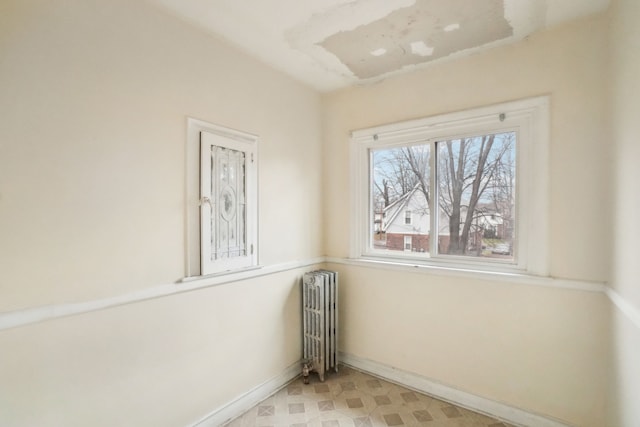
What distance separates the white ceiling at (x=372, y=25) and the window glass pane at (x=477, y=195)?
704mm

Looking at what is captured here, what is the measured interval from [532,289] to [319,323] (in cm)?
161

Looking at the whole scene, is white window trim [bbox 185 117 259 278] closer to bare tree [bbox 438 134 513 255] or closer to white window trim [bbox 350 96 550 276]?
white window trim [bbox 350 96 550 276]

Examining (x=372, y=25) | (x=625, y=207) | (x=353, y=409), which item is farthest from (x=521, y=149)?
(x=353, y=409)

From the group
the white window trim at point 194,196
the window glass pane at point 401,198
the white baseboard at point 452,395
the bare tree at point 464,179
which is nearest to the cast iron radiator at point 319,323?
the white baseboard at point 452,395

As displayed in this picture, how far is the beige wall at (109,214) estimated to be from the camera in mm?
1228

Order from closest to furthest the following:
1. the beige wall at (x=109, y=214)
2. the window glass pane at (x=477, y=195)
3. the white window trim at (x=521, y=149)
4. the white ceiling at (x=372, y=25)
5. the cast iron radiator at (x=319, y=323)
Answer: the beige wall at (x=109, y=214)
the white ceiling at (x=372, y=25)
the white window trim at (x=521, y=149)
the window glass pane at (x=477, y=195)
the cast iron radiator at (x=319, y=323)

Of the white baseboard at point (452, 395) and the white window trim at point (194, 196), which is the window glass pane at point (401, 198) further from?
the white window trim at point (194, 196)

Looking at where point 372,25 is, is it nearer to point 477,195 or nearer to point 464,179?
point 464,179

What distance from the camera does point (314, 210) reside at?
2.83 m

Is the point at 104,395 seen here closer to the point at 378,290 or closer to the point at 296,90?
the point at 378,290

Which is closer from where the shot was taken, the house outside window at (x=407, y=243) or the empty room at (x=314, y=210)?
the empty room at (x=314, y=210)

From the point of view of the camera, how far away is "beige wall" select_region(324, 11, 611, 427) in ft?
5.76

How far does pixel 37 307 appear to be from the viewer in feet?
4.13

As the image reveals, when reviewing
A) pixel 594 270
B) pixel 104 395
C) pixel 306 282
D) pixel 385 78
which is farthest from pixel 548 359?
pixel 104 395
